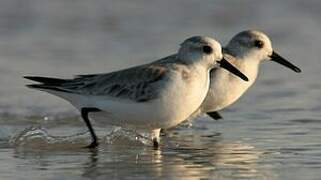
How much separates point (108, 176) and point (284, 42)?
23.1ft

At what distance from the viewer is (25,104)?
12.1 metres

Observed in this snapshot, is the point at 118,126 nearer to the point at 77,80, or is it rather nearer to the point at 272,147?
the point at 77,80

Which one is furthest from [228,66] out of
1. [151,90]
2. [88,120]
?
[88,120]

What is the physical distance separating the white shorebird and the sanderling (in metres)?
0.60

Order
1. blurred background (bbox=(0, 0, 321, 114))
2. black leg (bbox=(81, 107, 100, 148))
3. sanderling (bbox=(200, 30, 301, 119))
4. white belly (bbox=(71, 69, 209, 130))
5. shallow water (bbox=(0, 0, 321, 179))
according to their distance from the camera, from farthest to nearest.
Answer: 1. blurred background (bbox=(0, 0, 321, 114))
2. sanderling (bbox=(200, 30, 301, 119))
3. black leg (bbox=(81, 107, 100, 148))
4. white belly (bbox=(71, 69, 209, 130))
5. shallow water (bbox=(0, 0, 321, 179))

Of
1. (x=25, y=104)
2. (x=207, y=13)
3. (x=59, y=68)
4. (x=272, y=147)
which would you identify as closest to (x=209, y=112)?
(x=272, y=147)

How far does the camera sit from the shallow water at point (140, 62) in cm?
888

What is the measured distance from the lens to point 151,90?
9273 millimetres

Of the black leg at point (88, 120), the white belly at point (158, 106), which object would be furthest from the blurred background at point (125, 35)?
the white belly at point (158, 106)

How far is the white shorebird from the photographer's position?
9.23 m

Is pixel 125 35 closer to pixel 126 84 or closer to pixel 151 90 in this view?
pixel 126 84

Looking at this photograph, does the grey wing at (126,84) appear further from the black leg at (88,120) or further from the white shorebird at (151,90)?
the black leg at (88,120)

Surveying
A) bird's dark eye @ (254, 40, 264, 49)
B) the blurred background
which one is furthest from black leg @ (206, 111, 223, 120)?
the blurred background

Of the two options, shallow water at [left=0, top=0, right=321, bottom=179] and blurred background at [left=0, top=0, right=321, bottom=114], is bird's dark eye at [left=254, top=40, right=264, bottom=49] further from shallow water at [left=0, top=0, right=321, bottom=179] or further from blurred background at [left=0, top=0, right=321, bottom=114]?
blurred background at [left=0, top=0, right=321, bottom=114]
